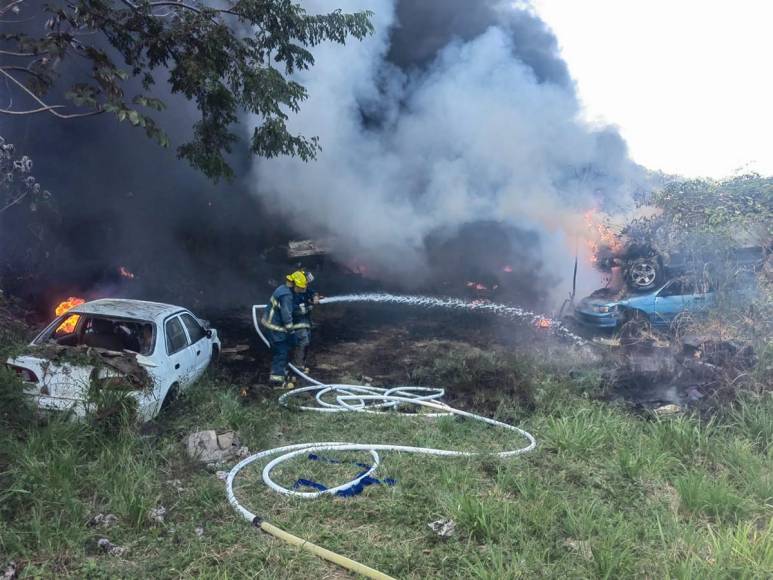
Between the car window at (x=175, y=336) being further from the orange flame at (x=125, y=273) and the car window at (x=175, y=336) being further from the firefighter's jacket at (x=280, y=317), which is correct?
the orange flame at (x=125, y=273)

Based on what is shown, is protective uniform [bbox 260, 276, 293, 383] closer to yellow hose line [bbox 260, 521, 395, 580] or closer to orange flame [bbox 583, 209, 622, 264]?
yellow hose line [bbox 260, 521, 395, 580]

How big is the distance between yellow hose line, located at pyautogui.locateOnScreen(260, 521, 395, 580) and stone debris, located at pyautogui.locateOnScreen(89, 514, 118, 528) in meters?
1.01

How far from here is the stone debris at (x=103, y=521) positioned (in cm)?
347

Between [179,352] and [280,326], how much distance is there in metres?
1.71

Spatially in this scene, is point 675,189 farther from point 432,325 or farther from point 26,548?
point 26,548

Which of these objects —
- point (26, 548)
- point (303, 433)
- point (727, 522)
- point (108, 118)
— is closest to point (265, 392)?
point (303, 433)

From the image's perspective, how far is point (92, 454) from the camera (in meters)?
4.39

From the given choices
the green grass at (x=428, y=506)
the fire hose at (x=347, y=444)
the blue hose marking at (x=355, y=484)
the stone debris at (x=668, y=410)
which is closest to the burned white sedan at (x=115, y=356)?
the green grass at (x=428, y=506)

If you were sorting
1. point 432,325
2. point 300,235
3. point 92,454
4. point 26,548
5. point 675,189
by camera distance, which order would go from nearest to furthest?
point 26,548 → point 92,454 → point 675,189 → point 432,325 → point 300,235

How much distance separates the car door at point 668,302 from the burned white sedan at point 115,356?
307 inches

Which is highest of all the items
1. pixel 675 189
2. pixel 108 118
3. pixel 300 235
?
pixel 108 118

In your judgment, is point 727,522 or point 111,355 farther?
point 111,355

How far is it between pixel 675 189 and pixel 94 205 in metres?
14.0

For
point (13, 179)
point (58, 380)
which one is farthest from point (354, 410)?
point (13, 179)
